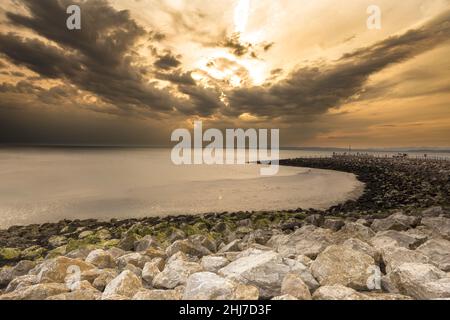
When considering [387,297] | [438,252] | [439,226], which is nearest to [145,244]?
[387,297]

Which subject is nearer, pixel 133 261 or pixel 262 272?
pixel 262 272

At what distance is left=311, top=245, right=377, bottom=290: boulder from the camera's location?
337 cm

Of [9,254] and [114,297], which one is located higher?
[114,297]

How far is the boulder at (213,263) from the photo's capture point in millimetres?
4078

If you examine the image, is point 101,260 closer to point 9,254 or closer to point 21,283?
point 21,283

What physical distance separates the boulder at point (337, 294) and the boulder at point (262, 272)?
52 centimetres

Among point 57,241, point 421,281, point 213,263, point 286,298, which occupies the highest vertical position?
point 421,281

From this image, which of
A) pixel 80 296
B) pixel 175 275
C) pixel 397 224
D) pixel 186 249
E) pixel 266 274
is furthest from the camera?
pixel 397 224

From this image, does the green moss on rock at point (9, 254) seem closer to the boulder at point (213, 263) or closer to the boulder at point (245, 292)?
the boulder at point (213, 263)

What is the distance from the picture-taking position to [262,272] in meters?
3.51

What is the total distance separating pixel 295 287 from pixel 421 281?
1552mm

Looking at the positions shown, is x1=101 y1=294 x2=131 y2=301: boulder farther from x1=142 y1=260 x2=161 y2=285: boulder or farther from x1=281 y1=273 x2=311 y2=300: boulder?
x1=281 y1=273 x2=311 y2=300: boulder

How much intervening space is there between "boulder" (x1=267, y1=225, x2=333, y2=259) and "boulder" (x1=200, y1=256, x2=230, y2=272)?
3.50ft

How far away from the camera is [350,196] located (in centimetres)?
1842
